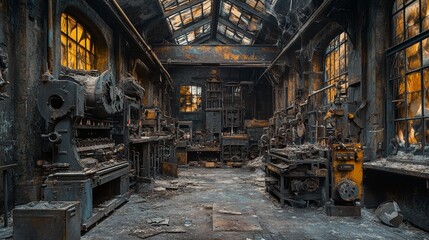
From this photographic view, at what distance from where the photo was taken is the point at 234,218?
5781 mm

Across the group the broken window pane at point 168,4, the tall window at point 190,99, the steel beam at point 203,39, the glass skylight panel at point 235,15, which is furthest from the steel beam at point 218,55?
the tall window at point 190,99

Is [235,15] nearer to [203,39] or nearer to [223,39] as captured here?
[223,39]

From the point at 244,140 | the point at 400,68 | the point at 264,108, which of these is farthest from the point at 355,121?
the point at 264,108

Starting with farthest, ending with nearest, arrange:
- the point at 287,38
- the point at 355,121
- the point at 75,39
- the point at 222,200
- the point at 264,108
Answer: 1. the point at 264,108
2. the point at 287,38
3. the point at 75,39
4. the point at 222,200
5. the point at 355,121

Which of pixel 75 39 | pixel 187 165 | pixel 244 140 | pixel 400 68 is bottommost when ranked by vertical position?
pixel 187 165

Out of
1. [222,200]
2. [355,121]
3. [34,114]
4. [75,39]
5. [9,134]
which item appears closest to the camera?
[9,134]

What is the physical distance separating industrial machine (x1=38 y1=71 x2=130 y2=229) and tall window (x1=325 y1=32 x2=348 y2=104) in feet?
17.4

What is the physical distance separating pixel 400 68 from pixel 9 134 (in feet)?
21.7

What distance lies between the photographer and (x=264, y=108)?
20.3m

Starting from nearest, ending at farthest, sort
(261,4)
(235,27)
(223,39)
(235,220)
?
(235,220) < (261,4) < (235,27) < (223,39)

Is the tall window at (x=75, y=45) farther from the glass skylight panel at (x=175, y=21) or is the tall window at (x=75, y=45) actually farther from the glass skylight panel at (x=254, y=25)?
the glass skylight panel at (x=254, y=25)

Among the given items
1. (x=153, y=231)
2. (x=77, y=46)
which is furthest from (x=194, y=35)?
(x=153, y=231)

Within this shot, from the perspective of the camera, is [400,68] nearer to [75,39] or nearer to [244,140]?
[75,39]

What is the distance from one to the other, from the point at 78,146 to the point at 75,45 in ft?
11.0
